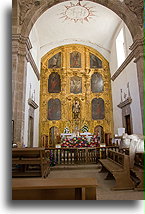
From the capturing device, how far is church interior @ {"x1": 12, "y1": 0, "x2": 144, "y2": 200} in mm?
3852

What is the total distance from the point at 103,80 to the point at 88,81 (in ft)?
4.14

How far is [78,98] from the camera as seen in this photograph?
14195mm

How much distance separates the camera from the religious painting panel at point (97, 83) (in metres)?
14.5

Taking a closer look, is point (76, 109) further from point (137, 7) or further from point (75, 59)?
point (137, 7)

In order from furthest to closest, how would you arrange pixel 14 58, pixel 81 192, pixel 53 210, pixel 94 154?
1. pixel 94 154
2. pixel 14 58
3. pixel 81 192
4. pixel 53 210

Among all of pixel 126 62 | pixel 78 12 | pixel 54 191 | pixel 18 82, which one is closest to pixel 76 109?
pixel 126 62

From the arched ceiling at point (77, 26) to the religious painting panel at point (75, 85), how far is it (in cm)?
303

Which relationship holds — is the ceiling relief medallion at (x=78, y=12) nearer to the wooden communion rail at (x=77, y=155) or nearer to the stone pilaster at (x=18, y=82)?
the stone pilaster at (x=18, y=82)

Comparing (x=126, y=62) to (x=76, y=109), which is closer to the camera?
(x=126, y=62)

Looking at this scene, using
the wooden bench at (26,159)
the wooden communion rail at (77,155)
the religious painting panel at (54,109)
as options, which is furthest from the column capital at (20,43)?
the religious painting panel at (54,109)

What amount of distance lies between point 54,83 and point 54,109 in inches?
87.4

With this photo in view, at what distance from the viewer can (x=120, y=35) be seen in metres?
11.9

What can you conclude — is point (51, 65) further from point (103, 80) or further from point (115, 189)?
point (115, 189)

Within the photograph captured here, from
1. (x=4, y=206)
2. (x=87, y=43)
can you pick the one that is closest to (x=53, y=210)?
(x=4, y=206)
